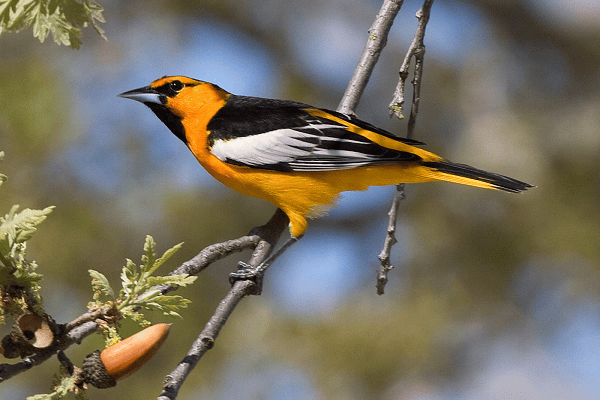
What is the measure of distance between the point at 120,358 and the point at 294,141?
172cm

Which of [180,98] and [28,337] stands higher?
[180,98]

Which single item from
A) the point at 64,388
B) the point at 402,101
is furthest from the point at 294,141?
the point at 64,388

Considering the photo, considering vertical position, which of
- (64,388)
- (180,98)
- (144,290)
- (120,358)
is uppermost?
(180,98)

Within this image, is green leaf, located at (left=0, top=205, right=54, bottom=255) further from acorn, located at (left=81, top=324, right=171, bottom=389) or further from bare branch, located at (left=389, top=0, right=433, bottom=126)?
bare branch, located at (left=389, top=0, right=433, bottom=126)

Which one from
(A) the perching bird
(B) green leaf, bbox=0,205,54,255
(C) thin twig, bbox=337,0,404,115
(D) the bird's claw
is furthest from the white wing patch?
(B) green leaf, bbox=0,205,54,255

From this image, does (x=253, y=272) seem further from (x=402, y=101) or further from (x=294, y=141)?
(x=402, y=101)

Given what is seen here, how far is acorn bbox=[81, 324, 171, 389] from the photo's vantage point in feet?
4.32

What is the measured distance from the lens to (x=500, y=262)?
7078 millimetres

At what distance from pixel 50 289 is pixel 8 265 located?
5.07m

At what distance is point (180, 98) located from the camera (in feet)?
10.5

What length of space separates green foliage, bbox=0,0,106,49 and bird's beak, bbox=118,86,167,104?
5.56 feet

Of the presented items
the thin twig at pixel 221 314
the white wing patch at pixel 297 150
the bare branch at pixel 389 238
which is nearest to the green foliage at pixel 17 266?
the thin twig at pixel 221 314

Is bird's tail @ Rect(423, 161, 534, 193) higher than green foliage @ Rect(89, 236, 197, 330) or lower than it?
higher

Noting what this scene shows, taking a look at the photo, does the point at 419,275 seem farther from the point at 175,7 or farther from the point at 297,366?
the point at 175,7
